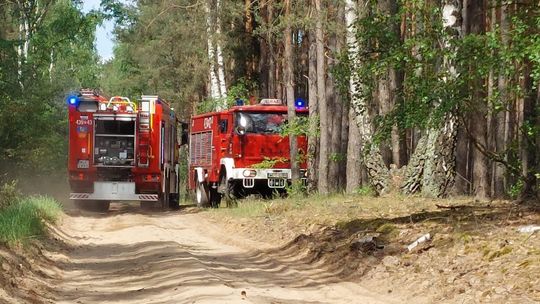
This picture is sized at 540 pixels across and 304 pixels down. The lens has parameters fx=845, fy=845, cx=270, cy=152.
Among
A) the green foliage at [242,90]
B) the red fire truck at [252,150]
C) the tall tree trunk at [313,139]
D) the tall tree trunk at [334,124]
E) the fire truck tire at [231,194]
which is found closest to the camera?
the tall tree trunk at [313,139]

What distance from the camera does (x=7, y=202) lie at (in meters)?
20.5

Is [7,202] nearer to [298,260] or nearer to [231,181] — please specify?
[231,181]

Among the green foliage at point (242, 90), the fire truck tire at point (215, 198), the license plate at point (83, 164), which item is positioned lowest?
the fire truck tire at point (215, 198)

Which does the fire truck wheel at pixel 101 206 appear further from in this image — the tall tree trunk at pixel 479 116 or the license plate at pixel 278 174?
the tall tree trunk at pixel 479 116

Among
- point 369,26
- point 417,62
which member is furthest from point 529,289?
point 369,26

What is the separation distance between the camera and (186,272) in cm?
1109

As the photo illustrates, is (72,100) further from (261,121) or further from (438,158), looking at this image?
(438,158)

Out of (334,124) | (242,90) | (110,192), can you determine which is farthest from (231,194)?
(242,90)

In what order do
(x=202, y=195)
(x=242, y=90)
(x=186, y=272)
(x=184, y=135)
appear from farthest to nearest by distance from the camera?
(x=242, y=90) < (x=184, y=135) < (x=202, y=195) < (x=186, y=272)

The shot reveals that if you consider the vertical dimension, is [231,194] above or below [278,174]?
below

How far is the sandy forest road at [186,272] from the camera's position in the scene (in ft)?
31.9

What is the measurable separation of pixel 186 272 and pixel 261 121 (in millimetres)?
14492

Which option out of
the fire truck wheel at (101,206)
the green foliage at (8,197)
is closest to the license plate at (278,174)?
the fire truck wheel at (101,206)

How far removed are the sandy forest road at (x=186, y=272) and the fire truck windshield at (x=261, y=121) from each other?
6721 mm
